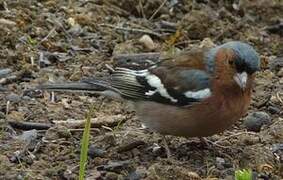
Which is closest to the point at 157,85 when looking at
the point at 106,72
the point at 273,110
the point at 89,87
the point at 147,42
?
the point at 89,87

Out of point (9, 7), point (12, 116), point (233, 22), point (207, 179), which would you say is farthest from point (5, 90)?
point (233, 22)

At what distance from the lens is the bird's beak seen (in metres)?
5.91

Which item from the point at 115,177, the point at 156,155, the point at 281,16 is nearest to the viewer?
the point at 115,177

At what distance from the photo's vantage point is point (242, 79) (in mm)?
5930

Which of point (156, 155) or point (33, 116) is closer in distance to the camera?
point (156, 155)

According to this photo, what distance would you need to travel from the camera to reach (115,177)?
18.9 feet

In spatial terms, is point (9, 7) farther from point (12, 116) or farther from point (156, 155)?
point (156, 155)

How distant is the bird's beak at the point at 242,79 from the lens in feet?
19.4

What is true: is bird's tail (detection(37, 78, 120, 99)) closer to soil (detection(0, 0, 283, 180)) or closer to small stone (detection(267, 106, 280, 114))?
soil (detection(0, 0, 283, 180))

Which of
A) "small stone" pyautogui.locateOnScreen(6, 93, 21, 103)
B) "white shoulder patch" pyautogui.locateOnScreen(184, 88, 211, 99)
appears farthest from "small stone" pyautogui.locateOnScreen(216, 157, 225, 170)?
"small stone" pyautogui.locateOnScreen(6, 93, 21, 103)

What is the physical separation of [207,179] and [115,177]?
60 cm

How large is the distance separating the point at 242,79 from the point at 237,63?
0.40ft

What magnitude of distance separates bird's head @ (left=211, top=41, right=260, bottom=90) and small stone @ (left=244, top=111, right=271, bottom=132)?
0.74 metres

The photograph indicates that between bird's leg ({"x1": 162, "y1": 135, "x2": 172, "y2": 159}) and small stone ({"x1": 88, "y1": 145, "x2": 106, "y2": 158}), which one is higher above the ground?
bird's leg ({"x1": 162, "y1": 135, "x2": 172, "y2": 159})
